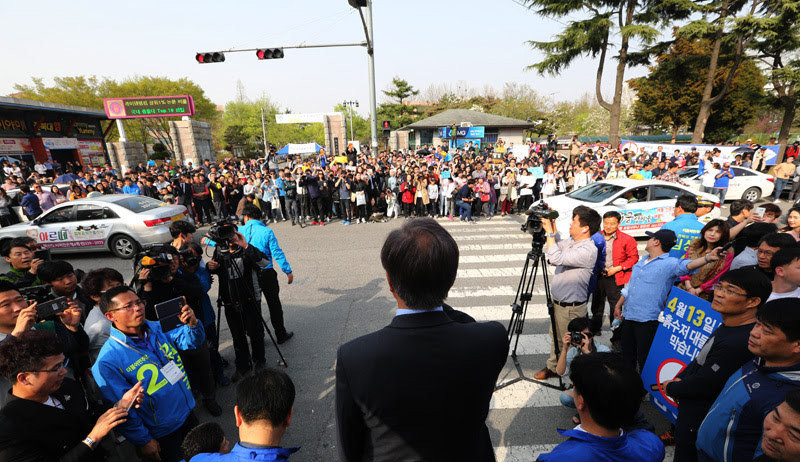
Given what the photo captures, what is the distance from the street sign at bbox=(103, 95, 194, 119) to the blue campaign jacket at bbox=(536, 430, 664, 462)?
100 ft

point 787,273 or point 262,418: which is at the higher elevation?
point 787,273

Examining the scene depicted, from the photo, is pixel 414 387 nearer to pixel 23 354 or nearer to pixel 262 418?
pixel 262 418

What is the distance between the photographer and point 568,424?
337 centimetres

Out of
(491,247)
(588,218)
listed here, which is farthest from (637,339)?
(491,247)

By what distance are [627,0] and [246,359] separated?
2884cm

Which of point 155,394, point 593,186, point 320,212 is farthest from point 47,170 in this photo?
point 593,186

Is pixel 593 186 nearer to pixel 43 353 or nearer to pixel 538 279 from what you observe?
pixel 538 279

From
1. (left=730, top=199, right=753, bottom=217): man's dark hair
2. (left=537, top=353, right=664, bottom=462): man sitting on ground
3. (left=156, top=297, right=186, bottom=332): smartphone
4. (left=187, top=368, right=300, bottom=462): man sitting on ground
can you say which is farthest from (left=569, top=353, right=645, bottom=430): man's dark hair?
(left=730, top=199, right=753, bottom=217): man's dark hair

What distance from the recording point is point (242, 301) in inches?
163

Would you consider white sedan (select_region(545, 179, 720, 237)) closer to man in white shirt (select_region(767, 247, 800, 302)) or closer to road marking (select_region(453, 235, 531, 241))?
road marking (select_region(453, 235, 531, 241))

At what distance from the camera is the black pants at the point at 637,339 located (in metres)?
3.42

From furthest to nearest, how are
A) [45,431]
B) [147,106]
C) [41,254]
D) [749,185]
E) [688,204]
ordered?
[147,106] → [749,185] → [688,204] → [41,254] → [45,431]

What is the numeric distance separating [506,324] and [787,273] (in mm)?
3078

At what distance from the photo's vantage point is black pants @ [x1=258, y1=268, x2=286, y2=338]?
184 inches
